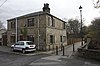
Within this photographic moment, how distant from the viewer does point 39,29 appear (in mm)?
25297

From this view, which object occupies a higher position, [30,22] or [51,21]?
[51,21]

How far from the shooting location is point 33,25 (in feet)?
86.1

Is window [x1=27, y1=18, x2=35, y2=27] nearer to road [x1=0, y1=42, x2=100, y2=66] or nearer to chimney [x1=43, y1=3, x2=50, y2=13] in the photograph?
chimney [x1=43, y1=3, x2=50, y2=13]

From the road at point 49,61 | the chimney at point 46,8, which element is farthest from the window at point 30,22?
the road at point 49,61

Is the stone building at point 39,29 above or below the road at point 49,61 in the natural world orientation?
above

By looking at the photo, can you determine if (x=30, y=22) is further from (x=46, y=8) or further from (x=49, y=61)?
(x=49, y=61)

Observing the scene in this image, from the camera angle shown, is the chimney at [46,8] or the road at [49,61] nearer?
the road at [49,61]

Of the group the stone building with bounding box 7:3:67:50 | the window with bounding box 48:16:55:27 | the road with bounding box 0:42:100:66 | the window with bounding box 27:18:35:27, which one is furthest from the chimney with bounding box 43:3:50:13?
the road with bounding box 0:42:100:66

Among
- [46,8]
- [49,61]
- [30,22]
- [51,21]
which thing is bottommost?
[49,61]

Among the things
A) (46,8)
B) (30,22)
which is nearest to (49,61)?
(30,22)

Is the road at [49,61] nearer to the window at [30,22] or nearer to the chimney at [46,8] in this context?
the window at [30,22]

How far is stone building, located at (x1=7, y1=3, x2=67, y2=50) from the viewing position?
2475cm

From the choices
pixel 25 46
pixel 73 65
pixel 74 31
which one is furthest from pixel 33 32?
pixel 74 31

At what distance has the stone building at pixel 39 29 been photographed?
81.2ft
